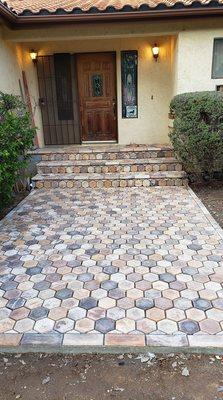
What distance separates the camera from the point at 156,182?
6402mm

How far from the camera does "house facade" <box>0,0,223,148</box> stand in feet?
20.7

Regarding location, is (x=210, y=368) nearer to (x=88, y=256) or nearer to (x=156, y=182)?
(x=88, y=256)

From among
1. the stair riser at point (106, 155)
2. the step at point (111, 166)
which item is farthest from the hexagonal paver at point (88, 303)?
the stair riser at point (106, 155)

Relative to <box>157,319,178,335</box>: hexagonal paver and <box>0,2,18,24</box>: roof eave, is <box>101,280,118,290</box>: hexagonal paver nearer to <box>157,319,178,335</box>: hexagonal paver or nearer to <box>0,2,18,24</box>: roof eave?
<box>157,319,178,335</box>: hexagonal paver

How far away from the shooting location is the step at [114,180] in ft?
21.0

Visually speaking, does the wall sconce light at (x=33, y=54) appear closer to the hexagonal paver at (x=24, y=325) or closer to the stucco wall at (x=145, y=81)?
the stucco wall at (x=145, y=81)

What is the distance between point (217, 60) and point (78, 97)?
3367mm

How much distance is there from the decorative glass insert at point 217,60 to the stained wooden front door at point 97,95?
240 cm

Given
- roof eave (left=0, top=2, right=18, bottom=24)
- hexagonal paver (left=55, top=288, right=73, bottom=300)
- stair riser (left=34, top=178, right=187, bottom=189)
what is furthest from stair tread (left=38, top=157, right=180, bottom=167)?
hexagonal paver (left=55, top=288, right=73, bottom=300)

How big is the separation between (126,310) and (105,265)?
2.60ft

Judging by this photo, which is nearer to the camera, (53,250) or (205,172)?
(53,250)

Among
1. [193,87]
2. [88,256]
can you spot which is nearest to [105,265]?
[88,256]

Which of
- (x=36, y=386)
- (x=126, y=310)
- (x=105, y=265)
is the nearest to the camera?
(x=36, y=386)

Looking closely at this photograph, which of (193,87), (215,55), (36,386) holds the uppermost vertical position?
(215,55)
